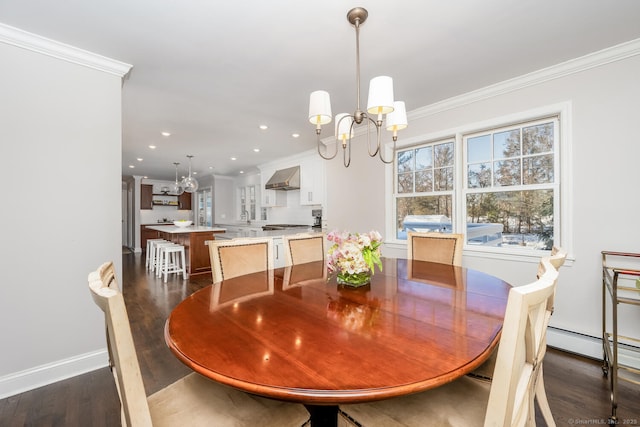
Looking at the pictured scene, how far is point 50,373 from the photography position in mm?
1966

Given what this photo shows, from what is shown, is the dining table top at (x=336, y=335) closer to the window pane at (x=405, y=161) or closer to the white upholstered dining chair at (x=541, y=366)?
the white upholstered dining chair at (x=541, y=366)

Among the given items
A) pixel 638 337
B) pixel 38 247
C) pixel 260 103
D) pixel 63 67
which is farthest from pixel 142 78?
pixel 638 337

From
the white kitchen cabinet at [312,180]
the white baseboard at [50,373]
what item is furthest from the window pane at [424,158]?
the white baseboard at [50,373]

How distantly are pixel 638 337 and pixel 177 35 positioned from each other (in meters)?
4.06

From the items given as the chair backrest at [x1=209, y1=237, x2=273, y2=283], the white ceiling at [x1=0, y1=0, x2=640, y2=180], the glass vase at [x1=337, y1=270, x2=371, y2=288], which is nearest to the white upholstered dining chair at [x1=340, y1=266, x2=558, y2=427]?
the glass vase at [x1=337, y1=270, x2=371, y2=288]

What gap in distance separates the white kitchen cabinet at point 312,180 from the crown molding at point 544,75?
2.39m

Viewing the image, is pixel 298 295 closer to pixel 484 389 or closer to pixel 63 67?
pixel 484 389

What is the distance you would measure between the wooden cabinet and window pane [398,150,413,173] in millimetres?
8629

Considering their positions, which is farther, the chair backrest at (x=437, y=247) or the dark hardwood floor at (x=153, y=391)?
the chair backrest at (x=437, y=247)

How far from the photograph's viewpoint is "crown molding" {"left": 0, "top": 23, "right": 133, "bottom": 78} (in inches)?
73.7

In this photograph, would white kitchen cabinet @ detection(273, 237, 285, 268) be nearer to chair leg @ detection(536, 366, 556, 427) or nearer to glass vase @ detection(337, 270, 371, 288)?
glass vase @ detection(337, 270, 371, 288)

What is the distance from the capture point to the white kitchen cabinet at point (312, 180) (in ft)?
17.3

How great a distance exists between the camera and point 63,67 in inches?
82.1

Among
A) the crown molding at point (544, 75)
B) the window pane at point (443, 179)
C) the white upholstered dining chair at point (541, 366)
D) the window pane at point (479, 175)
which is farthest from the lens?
the window pane at point (443, 179)
